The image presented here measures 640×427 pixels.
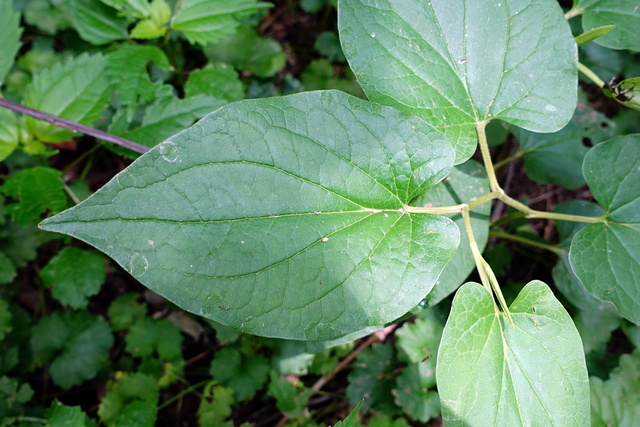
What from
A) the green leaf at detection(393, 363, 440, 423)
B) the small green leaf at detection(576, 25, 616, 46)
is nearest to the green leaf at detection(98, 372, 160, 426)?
the green leaf at detection(393, 363, 440, 423)

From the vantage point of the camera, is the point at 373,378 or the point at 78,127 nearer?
the point at 78,127

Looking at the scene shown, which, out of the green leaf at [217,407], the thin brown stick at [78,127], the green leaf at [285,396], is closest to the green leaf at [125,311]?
the green leaf at [217,407]

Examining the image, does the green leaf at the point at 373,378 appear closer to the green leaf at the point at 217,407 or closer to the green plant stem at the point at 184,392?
the green leaf at the point at 217,407

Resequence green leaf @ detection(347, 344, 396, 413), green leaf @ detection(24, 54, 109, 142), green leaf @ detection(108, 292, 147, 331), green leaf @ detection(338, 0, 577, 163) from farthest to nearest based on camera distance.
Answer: green leaf @ detection(108, 292, 147, 331)
green leaf @ detection(347, 344, 396, 413)
green leaf @ detection(24, 54, 109, 142)
green leaf @ detection(338, 0, 577, 163)

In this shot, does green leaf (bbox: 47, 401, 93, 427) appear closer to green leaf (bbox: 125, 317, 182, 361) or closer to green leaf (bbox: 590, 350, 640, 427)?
green leaf (bbox: 125, 317, 182, 361)

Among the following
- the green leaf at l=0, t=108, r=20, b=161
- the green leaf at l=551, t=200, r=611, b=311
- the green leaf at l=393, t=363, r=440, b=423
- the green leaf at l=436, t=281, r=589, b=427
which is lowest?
the green leaf at l=393, t=363, r=440, b=423

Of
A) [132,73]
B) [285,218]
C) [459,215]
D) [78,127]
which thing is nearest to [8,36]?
[132,73]

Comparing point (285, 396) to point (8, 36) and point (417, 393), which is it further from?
point (8, 36)
